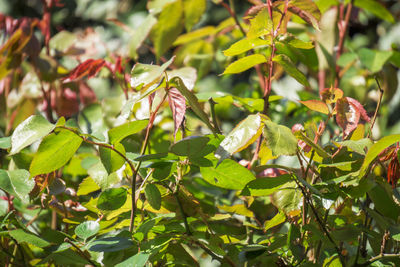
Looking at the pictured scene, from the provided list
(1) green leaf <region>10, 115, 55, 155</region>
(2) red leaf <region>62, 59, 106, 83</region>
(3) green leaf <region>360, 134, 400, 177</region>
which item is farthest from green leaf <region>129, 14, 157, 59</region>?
(3) green leaf <region>360, 134, 400, 177</region>

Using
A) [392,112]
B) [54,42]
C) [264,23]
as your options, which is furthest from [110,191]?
[392,112]

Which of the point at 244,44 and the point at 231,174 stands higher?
the point at 244,44

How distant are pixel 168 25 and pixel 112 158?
441 millimetres

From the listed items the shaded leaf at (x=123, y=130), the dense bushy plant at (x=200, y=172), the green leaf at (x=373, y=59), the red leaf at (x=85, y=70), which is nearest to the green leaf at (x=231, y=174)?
the dense bushy plant at (x=200, y=172)

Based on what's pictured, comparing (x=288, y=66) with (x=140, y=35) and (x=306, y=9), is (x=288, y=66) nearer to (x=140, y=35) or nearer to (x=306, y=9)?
(x=306, y=9)

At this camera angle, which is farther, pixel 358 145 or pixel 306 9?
pixel 306 9

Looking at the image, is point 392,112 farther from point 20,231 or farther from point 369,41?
point 20,231

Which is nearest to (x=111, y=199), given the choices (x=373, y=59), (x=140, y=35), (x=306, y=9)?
(x=306, y=9)

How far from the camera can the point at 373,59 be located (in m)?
1.04

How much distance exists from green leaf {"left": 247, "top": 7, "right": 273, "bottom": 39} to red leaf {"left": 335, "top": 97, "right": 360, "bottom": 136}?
0.14 m

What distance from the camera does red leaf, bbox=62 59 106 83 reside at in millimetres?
874

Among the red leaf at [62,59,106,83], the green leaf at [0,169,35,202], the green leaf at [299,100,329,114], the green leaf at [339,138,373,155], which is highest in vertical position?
the green leaf at [339,138,373,155]

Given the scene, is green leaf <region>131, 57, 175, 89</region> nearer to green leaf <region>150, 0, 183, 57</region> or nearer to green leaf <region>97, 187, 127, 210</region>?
green leaf <region>97, 187, 127, 210</region>

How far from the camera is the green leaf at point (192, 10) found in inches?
38.3
